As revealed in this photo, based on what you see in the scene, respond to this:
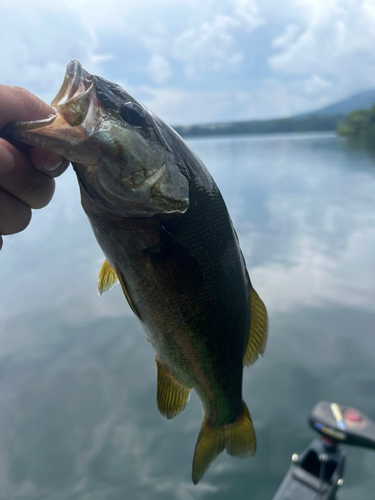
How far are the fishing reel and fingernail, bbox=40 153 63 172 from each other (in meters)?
5.12

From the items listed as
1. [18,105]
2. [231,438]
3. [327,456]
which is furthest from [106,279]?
[327,456]

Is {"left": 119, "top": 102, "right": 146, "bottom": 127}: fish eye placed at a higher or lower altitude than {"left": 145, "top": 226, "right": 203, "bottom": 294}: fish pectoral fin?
higher

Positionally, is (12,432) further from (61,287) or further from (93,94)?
(93,94)

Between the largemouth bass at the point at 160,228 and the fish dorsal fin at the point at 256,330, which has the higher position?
the largemouth bass at the point at 160,228

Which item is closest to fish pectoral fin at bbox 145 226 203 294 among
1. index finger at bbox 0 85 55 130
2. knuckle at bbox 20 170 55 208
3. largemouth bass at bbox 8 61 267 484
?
largemouth bass at bbox 8 61 267 484

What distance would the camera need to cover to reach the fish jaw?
47.2 inches

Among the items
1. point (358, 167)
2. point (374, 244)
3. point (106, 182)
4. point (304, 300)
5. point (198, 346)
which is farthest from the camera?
point (358, 167)

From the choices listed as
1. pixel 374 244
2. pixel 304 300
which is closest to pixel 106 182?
pixel 304 300

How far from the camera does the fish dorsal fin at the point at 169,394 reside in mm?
1818

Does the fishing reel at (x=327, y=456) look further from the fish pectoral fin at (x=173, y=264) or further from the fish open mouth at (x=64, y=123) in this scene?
the fish open mouth at (x=64, y=123)

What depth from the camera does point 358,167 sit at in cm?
2566

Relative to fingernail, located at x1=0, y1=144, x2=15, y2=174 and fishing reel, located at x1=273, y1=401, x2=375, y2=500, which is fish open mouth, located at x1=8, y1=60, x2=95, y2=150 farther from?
fishing reel, located at x1=273, y1=401, x2=375, y2=500

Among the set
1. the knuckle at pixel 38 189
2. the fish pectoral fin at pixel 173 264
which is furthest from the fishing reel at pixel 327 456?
the knuckle at pixel 38 189

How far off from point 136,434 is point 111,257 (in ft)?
21.9
